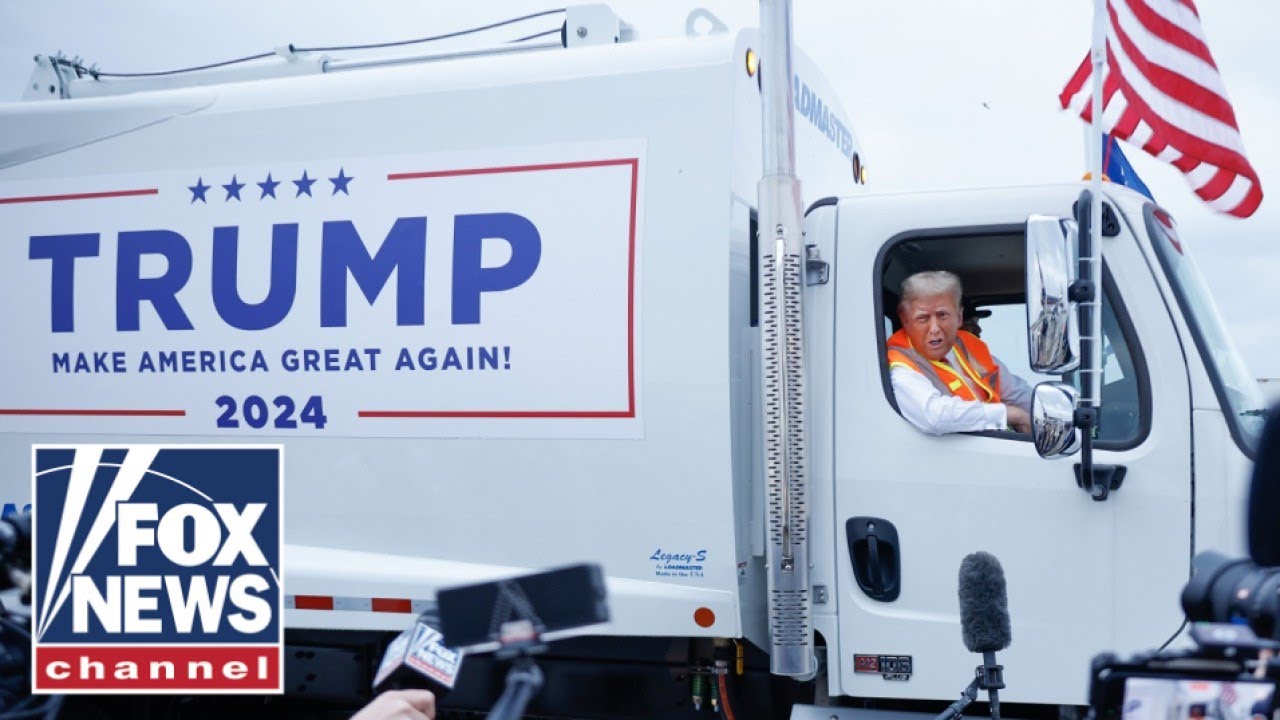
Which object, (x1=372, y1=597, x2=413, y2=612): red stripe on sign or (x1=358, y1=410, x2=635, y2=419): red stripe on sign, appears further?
(x1=372, y1=597, x2=413, y2=612): red stripe on sign

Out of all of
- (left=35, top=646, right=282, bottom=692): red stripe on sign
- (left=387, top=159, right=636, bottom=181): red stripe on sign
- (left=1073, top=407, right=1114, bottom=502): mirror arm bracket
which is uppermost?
(left=387, top=159, right=636, bottom=181): red stripe on sign

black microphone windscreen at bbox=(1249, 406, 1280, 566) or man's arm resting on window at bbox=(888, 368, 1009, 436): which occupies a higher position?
man's arm resting on window at bbox=(888, 368, 1009, 436)

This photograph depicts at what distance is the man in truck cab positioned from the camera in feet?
12.0

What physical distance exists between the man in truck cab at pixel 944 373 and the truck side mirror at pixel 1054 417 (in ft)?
1.22

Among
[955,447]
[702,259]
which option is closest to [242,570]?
[702,259]

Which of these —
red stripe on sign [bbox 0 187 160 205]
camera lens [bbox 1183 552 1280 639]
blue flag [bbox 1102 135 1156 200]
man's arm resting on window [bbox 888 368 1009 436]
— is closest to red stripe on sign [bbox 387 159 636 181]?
red stripe on sign [bbox 0 187 160 205]

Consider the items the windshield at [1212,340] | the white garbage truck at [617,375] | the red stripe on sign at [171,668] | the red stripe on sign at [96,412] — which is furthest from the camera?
the red stripe on sign at [96,412]

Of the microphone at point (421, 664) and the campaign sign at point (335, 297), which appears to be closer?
the microphone at point (421, 664)

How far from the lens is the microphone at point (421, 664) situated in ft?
5.89

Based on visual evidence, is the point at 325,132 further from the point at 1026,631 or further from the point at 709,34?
the point at 1026,631

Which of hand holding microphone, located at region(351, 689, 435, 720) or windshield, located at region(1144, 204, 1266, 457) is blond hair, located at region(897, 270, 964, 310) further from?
hand holding microphone, located at region(351, 689, 435, 720)

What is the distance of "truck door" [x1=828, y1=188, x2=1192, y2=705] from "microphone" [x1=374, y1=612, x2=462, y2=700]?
2.14 m

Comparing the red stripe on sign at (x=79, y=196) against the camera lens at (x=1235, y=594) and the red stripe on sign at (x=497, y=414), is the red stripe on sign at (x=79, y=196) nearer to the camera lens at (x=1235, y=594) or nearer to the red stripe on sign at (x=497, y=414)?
the red stripe on sign at (x=497, y=414)

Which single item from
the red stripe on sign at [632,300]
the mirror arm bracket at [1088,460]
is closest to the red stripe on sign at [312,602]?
the red stripe on sign at [632,300]
